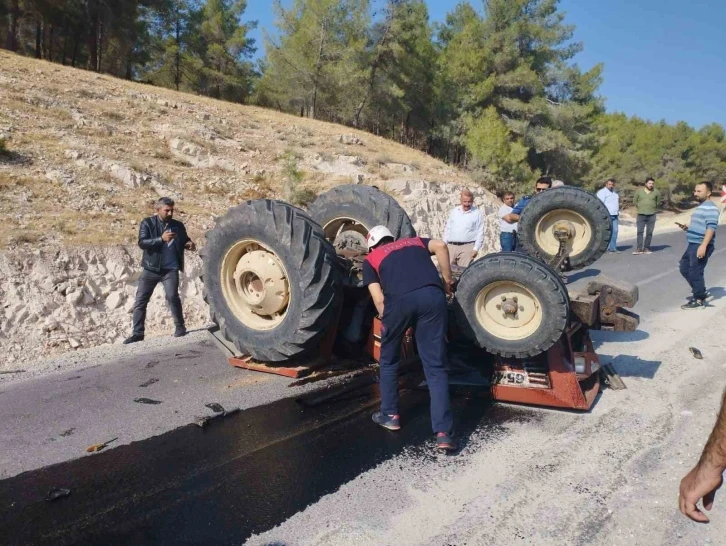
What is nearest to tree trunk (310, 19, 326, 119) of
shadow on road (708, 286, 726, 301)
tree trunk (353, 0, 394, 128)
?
tree trunk (353, 0, 394, 128)

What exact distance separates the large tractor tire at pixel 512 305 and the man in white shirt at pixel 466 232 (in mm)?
3422

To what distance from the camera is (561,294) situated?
3.63 metres

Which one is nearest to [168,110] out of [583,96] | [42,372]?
[42,372]

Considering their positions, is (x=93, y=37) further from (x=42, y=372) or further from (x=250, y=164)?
(x=42, y=372)

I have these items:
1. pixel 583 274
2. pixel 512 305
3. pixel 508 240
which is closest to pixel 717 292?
pixel 583 274

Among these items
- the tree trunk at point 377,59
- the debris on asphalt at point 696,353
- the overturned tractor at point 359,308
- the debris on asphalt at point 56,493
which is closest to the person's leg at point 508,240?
the overturned tractor at point 359,308

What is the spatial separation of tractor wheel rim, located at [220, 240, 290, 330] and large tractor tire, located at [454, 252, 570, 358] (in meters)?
1.50

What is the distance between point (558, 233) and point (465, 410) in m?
2.57

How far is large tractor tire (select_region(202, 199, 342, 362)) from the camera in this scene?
408cm

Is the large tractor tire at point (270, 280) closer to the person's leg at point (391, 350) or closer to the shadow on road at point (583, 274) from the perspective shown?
Result: the person's leg at point (391, 350)

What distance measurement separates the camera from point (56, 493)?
2.82m

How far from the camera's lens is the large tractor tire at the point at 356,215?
5378 millimetres

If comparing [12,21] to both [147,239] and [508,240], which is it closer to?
[147,239]

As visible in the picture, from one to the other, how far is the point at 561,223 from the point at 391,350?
10.4 feet
